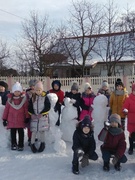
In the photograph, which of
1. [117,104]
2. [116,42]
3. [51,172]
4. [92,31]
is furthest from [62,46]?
[51,172]

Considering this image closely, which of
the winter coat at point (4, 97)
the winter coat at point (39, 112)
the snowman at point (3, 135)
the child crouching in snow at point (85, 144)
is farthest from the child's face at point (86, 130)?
the winter coat at point (4, 97)

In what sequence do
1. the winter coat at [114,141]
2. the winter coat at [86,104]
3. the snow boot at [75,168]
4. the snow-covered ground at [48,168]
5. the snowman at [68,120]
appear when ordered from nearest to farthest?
the snow-covered ground at [48,168] < the snow boot at [75,168] < the winter coat at [114,141] < the snowman at [68,120] < the winter coat at [86,104]

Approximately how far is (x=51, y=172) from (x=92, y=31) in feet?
78.6

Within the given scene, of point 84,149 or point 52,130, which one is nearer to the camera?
point 84,149

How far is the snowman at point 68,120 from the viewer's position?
5578 millimetres

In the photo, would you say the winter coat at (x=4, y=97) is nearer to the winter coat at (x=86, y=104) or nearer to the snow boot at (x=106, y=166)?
the winter coat at (x=86, y=104)

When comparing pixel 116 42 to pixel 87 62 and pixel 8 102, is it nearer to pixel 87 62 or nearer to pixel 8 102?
pixel 87 62

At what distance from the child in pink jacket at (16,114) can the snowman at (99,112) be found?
1530 mm

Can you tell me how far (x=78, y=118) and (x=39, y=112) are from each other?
40.8 inches

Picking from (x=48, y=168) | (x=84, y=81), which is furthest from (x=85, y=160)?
(x=84, y=81)

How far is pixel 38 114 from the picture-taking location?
509 cm

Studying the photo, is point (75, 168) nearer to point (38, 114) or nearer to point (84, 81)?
point (38, 114)

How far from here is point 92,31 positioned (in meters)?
26.8

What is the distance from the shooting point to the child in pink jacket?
16.9ft
